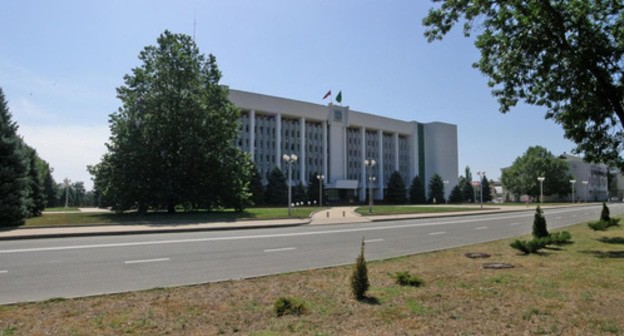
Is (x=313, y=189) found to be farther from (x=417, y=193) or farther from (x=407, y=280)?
(x=407, y=280)

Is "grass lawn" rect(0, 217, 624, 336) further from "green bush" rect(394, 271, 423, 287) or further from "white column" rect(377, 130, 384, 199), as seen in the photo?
"white column" rect(377, 130, 384, 199)

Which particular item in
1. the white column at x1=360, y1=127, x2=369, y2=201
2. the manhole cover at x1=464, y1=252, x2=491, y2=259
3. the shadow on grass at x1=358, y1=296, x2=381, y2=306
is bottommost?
the manhole cover at x1=464, y1=252, x2=491, y2=259

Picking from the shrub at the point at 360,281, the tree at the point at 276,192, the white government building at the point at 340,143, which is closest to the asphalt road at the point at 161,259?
the shrub at the point at 360,281

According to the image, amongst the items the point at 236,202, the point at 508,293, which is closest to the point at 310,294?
the point at 508,293

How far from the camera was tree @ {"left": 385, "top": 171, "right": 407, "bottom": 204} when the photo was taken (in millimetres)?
88312

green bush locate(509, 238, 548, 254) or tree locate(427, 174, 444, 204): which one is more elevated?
tree locate(427, 174, 444, 204)

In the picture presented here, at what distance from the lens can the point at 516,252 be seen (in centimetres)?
1238

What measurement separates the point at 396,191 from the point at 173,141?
62020 millimetres

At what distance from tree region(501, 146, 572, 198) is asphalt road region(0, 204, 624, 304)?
104m

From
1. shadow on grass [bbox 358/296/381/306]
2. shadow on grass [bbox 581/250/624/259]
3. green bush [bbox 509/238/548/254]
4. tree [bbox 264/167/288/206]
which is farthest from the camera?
tree [bbox 264/167/288/206]

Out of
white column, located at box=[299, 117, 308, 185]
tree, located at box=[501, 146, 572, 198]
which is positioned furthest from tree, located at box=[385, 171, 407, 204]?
tree, located at box=[501, 146, 572, 198]

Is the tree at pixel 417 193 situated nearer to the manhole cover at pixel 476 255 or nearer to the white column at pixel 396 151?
the white column at pixel 396 151

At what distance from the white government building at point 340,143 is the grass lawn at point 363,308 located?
224 ft

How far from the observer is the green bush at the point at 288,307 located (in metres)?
5.82
